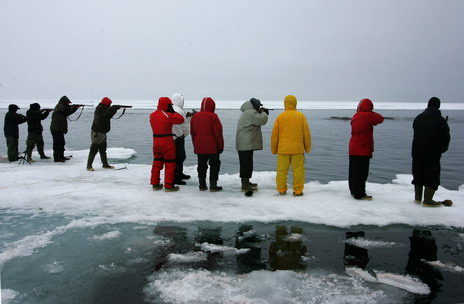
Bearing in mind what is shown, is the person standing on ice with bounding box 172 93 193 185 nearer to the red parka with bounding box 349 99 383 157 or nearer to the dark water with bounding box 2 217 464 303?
the dark water with bounding box 2 217 464 303

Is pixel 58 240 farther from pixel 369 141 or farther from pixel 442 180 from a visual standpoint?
pixel 442 180

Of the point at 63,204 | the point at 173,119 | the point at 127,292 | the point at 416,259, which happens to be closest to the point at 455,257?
the point at 416,259

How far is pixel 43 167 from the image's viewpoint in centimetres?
1038

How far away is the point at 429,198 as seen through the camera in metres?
6.59

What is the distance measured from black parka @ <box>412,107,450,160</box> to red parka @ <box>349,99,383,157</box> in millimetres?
783

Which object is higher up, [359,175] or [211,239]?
[359,175]

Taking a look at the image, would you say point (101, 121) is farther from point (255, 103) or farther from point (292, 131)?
point (292, 131)

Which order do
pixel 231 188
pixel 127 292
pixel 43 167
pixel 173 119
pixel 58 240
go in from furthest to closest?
1. pixel 43 167
2. pixel 231 188
3. pixel 173 119
4. pixel 58 240
5. pixel 127 292

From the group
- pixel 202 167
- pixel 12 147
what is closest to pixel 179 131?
pixel 202 167

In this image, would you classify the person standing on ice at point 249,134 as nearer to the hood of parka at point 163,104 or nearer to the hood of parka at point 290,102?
the hood of parka at point 290,102

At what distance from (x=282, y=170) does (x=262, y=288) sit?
380 cm

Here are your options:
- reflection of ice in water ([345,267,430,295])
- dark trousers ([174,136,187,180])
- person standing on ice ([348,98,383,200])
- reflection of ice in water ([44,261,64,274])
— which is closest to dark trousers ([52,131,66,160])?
dark trousers ([174,136,187,180])

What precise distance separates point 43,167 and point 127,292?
822cm

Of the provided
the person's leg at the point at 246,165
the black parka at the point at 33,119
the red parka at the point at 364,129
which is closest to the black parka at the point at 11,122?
the black parka at the point at 33,119
